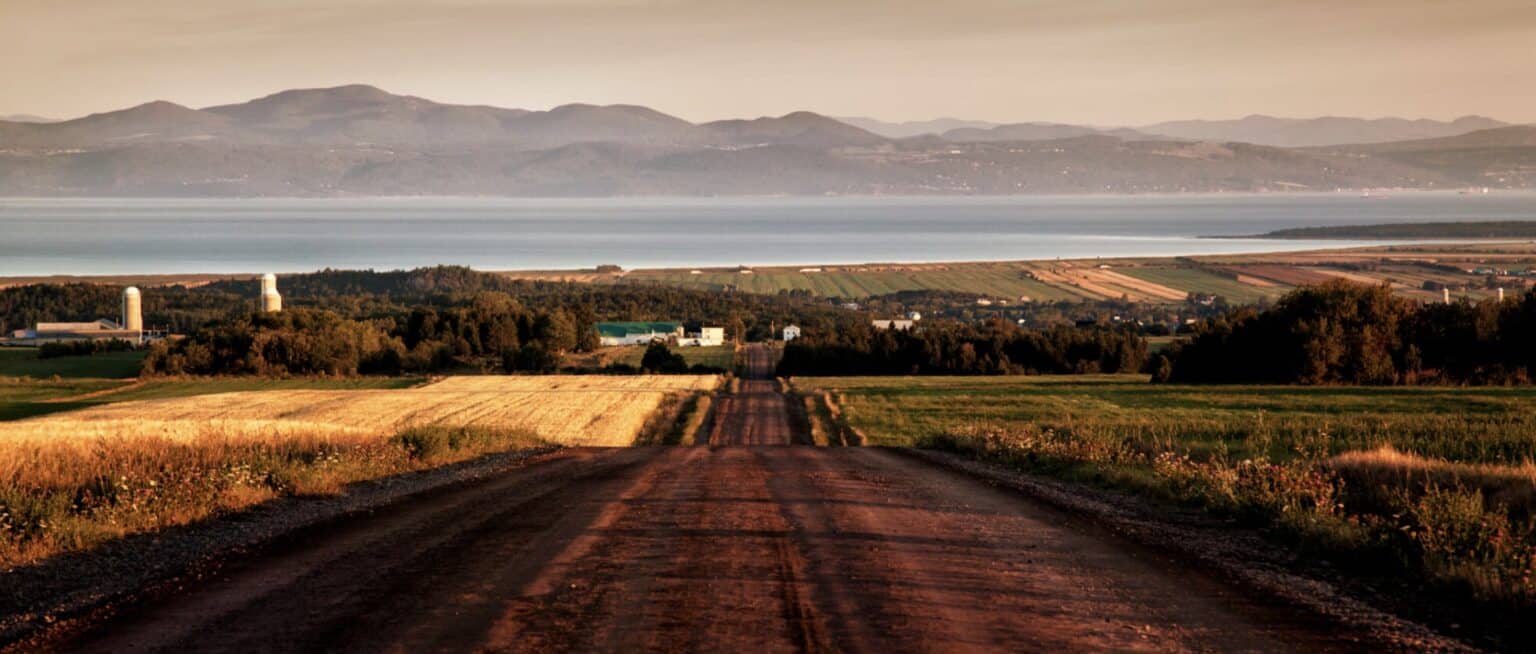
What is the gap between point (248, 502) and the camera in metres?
14.5

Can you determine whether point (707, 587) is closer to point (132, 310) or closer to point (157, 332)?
point (132, 310)

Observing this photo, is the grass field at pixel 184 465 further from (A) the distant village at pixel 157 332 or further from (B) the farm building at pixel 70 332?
(B) the farm building at pixel 70 332

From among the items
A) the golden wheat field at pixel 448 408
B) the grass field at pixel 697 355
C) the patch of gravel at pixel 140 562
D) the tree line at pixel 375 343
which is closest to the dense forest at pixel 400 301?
the grass field at pixel 697 355

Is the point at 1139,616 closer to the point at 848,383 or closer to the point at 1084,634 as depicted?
the point at 1084,634

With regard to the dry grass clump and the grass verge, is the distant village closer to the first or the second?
the grass verge

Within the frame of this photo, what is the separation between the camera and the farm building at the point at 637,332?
106938 millimetres

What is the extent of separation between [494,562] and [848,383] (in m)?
53.3

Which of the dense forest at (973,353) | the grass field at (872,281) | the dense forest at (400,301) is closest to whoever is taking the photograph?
the dense forest at (973,353)

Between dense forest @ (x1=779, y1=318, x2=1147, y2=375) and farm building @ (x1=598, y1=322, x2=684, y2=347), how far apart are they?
24796 mm

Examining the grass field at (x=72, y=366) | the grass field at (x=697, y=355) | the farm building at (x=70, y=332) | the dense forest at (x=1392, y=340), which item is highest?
the dense forest at (x=1392, y=340)

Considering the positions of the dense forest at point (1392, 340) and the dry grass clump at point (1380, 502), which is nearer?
the dry grass clump at point (1380, 502)

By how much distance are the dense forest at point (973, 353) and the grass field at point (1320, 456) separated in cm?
2812

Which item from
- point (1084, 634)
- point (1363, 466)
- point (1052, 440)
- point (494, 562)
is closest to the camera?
point (1084, 634)

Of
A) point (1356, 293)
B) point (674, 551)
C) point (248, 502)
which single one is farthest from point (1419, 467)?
point (1356, 293)
